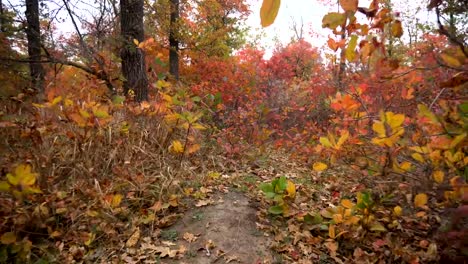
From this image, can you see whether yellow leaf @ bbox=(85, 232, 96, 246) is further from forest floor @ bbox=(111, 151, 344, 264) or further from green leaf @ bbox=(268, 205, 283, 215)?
green leaf @ bbox=(268, 205, 283, 215)

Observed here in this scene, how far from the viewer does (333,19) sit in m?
1.09

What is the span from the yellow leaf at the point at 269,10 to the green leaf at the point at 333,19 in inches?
18.4

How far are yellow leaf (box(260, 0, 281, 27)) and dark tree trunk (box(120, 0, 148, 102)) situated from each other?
479 centimetres

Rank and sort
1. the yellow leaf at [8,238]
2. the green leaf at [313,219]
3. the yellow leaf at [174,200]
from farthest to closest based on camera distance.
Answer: the yellow leaf at [174,200] < the green leaf at [313,219] < the yellow leaf at [8,238]

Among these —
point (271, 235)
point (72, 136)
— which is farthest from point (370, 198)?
point (72, 136)

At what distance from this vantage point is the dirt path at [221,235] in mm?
2496

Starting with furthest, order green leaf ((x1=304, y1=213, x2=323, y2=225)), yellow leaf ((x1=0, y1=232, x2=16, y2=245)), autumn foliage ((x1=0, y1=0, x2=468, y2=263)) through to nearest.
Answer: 1. green leaf ((x1=304, y1=213, x2=323, y2=225))
2. yellow leaf ((x1=0, y1=232, x2=16, y2=245))
3. autumn foliage ((x1=0, y1=0, x2=468, y2=263))

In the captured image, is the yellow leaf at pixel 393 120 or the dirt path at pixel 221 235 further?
the dirt path at pixel 221 235

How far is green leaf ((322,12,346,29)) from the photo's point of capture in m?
1.07

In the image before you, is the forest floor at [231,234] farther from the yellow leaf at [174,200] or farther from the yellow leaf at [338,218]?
the yellow leaf at [338,218]

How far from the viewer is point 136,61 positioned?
5.17 m

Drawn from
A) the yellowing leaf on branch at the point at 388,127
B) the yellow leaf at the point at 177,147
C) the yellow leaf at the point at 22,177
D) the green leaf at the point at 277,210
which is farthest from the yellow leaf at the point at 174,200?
the yellowing leaf on branch at the point at 388,127

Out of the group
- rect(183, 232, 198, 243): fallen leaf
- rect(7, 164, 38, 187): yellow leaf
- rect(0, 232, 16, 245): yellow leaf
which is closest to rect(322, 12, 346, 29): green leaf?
rect(7, 164, 38, 187): yellow leaf

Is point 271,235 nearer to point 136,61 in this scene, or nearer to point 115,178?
point 115,178
